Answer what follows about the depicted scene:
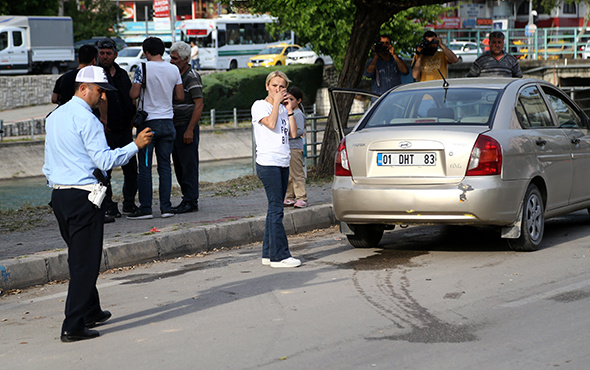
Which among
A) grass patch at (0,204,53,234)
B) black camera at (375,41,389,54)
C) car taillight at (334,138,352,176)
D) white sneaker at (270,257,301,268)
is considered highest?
black camera at (375,41,389,54)

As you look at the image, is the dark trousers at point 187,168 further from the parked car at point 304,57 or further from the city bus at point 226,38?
the city bus at point 226,38

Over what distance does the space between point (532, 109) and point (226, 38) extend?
50.1 meters

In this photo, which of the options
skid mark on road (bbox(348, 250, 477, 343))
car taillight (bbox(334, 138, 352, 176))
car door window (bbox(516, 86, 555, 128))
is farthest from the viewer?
car door window (bbox(516, 86, 555, 128))

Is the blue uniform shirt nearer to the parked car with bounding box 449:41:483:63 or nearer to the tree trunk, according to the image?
the tree trunk

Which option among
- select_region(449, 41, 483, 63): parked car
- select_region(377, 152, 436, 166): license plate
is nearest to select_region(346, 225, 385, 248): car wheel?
select_region(377, 152, 436, 166): license plate

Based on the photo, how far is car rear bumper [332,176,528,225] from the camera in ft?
25.2

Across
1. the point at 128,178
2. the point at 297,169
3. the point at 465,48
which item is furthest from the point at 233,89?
the point at 128,178

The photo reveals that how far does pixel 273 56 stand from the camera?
5512 cm

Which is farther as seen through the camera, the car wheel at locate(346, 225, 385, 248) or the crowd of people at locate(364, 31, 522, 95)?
the crowd of people at locate(364, 31, 522, 95)

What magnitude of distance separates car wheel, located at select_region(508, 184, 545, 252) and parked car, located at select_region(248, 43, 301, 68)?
4646cm

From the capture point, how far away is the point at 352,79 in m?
15.1

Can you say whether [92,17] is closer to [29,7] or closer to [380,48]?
[29,7]

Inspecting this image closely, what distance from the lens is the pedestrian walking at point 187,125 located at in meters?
10.8

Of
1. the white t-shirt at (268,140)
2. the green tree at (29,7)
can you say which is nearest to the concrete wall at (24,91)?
the green tree at (29,7)
